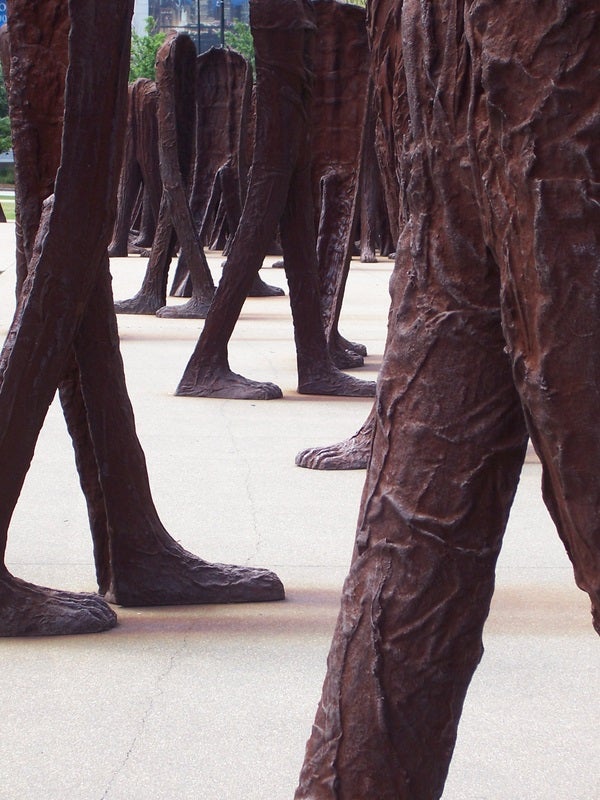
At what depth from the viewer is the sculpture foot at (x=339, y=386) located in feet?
20.4

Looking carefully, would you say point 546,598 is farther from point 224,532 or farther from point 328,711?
point 328,711

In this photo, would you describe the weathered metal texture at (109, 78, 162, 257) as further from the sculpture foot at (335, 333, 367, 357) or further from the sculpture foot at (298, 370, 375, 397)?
the sculpture foot at (298, 370, 375, 397)

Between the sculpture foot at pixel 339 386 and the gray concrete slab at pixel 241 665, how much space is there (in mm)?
1418

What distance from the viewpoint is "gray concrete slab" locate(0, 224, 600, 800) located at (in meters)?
2.23

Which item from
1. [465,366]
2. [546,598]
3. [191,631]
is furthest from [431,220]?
[546,598]

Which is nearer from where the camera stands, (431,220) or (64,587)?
(431,220)

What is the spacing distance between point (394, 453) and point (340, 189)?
515 cm

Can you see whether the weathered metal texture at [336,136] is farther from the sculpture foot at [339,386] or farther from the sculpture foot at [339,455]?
the sculpture foot at [339,455]

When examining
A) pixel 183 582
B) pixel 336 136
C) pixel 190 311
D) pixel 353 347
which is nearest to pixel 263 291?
pixel 190 311

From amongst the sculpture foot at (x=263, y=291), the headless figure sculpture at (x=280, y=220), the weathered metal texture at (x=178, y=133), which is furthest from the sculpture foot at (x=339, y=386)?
the sculpture foot at (x=263, y=291)

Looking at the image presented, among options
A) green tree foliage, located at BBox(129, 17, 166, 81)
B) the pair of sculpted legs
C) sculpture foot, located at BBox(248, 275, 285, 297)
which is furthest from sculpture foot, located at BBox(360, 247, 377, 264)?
green tree foliage, located at BBox(129, 17, 166, 81)

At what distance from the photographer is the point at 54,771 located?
87.5 inches

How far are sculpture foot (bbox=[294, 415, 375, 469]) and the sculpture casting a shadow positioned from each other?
1452mm

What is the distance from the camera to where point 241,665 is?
273 centimetres
